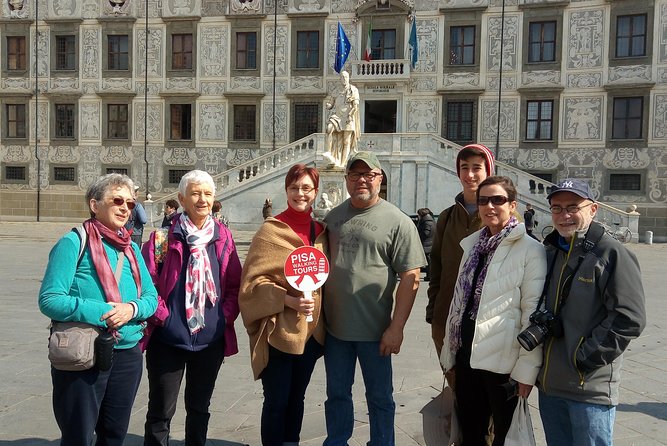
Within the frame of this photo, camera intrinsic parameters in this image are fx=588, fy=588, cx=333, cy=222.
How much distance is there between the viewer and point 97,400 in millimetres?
3260

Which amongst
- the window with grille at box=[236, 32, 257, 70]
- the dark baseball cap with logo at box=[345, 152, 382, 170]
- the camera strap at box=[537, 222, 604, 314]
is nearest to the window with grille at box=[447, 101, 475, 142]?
the window with grille at box=[236, 32, 257, 70]

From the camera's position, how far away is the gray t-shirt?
3766mm

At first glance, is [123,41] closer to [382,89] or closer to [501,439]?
[382,89]

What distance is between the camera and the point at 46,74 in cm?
2980

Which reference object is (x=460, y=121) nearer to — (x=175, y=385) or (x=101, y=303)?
(x=175, y=385)

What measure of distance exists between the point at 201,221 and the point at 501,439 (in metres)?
2.24

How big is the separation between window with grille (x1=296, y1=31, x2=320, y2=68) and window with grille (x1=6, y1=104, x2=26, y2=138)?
14.7 meters

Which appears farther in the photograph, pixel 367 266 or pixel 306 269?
pixel 367 266

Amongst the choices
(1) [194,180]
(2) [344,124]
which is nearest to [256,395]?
(1) [194,180]

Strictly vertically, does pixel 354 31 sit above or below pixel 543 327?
above

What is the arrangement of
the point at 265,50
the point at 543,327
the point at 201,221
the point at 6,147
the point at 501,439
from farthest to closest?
1. the point at 6,147
2. the point at 265,50
3. the point at 201,221
4. the point at 501,439
5. the point at 543,327

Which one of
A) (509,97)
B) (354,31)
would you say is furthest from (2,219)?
(509,97)

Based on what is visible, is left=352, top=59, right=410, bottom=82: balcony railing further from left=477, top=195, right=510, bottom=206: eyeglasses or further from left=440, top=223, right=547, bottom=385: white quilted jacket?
left=440, top=223, right=547, bottom=385: white quilted jacket

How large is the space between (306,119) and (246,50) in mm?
4458
